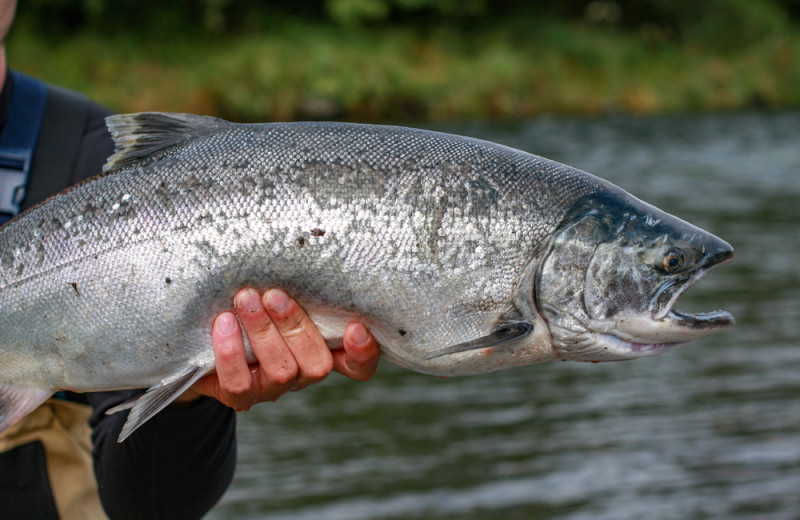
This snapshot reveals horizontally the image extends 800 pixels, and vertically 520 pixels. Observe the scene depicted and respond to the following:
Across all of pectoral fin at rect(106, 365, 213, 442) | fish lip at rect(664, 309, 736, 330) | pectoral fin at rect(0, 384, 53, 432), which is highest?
fish lip at rect(664, 309, 736, 330)

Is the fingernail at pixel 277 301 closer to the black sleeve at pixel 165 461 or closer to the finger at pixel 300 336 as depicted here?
the finger at pixel 300 336

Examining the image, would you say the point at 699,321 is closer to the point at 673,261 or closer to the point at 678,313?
the point at 678,313

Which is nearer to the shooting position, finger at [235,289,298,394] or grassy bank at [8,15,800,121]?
finger at [235,289,298,394]

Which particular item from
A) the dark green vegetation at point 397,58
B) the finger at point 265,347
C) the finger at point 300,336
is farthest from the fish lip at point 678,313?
the dark green vegetation at point 397,58

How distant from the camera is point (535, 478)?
656cm

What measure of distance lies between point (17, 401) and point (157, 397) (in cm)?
50

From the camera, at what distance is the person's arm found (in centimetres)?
276

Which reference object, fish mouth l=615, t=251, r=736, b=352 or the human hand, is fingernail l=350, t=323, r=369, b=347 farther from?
fish mouth l=615, t=251, r=736, b=352

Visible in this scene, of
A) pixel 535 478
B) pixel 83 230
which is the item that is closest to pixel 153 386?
pixel 83 230

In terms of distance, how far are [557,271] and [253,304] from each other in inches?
35.0

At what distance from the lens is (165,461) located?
3.05m

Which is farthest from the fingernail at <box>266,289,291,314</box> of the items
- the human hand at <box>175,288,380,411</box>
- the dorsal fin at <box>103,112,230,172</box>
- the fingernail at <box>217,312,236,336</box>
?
the dorsal fin at <box>103,112,230,172</box>

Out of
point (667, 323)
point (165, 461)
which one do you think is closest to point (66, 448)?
point (165, 461)

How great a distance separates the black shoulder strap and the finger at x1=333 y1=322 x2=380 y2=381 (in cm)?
123
